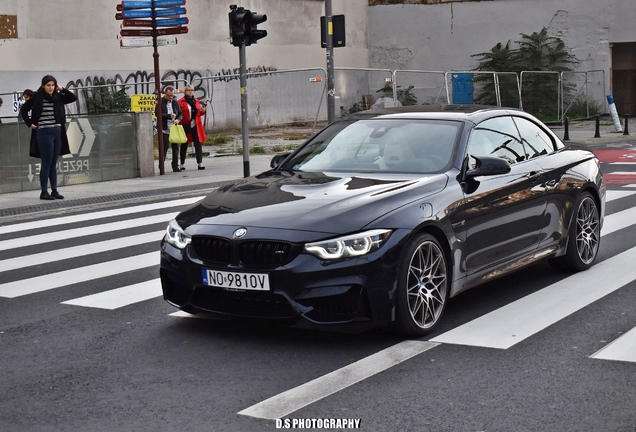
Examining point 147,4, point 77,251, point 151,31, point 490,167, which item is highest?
point 147,4

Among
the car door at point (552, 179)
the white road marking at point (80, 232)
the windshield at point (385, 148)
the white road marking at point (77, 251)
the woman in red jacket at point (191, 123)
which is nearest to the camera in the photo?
the windshield at point (385, 148)

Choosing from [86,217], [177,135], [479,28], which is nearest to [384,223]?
[86,217]

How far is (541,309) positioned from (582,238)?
157 cm

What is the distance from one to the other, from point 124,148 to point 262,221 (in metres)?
13.1

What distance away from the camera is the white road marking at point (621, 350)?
5867mm

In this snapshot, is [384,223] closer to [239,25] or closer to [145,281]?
[145,281]

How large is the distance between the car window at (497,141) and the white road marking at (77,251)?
469cm

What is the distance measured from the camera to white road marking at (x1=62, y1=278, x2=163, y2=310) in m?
7.79

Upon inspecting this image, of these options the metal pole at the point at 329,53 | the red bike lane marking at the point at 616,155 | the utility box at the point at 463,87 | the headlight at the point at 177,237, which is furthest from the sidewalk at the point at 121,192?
the utility box at the point at 463,87

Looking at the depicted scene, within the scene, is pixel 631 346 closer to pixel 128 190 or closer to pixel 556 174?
pixel 556 174

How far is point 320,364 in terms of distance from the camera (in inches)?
230

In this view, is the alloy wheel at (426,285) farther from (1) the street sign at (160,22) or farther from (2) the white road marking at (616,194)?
(1) the street sign at (160,22)

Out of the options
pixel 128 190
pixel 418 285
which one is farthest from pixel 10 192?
pixel 418 285

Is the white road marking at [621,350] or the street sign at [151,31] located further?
the street sign at [151,31]
